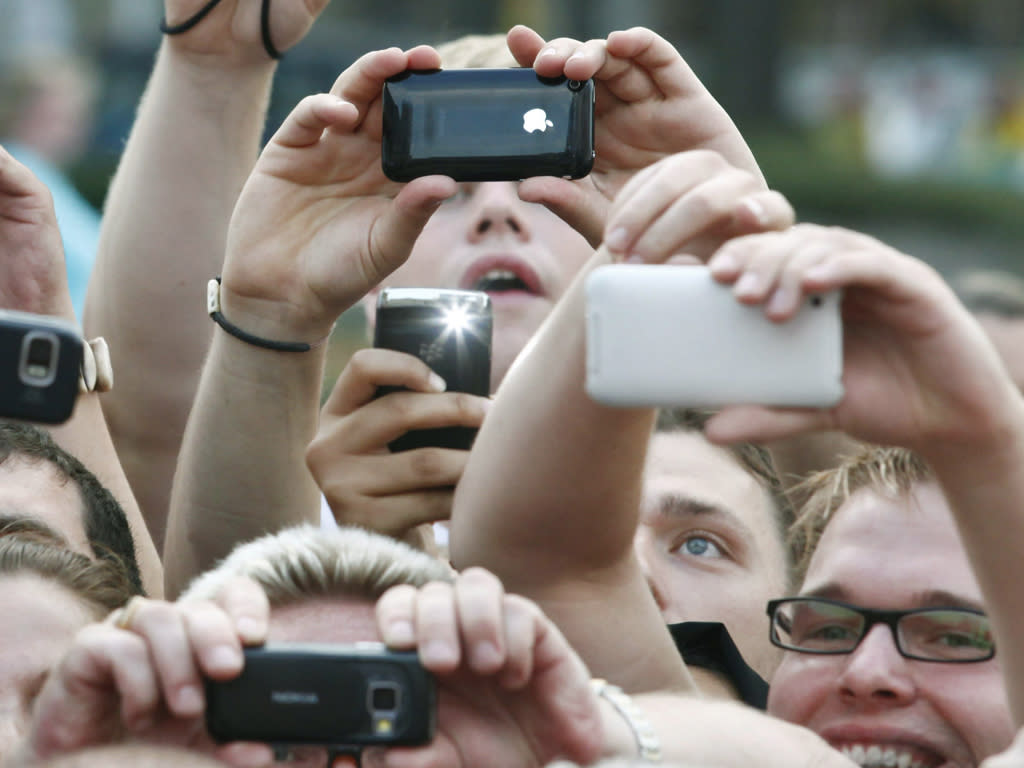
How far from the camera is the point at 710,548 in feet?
9.29

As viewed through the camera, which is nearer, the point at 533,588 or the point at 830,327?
the point at 830,327

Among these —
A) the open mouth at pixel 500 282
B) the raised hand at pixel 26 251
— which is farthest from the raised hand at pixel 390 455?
the open mouth at pixel 500 282

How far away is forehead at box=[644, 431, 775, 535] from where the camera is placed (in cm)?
287

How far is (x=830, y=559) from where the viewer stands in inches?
102

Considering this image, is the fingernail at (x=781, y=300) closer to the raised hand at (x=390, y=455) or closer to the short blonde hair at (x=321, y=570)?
the short blonde hair at (x=321, y=570)

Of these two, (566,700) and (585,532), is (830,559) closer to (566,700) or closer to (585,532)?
(585,532)

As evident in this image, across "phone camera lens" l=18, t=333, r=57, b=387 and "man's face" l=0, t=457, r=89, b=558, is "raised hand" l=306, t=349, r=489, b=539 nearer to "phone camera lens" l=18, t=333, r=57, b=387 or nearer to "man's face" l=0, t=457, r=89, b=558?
"man's face" l=0, t=457, r=89, b=558

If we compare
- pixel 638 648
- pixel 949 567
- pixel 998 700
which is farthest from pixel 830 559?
pixel 638 648

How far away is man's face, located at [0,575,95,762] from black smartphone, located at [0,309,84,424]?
0.54 m

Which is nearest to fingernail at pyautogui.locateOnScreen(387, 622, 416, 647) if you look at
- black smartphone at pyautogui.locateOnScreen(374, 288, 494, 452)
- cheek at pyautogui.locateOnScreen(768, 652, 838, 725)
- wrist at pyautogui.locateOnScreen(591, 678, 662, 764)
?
wrist at pyautogui.locateOnScreen(591, 678, 662, 764)

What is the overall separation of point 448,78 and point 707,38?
21756 millimetres

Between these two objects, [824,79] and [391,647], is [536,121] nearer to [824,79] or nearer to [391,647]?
[391,647]

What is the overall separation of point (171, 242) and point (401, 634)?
5.27 feet

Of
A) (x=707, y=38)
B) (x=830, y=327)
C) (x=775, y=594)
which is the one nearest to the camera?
(x=830, y=327)
